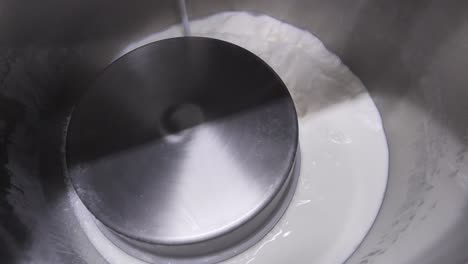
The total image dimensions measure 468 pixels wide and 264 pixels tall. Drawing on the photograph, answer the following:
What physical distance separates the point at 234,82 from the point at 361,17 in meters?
0.27

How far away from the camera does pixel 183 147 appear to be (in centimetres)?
74

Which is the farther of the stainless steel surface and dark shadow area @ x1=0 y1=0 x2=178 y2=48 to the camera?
dark shadow area @ x1=0 y1=0 x2=178 y2=48

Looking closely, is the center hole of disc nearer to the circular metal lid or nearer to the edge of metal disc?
the circular metal lid

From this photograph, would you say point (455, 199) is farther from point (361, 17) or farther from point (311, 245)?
point (361, 17)

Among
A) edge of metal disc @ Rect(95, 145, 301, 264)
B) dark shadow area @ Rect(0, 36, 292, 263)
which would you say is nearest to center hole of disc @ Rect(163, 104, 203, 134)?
dark shadow area @ Rect(0, 36, 292, 263)

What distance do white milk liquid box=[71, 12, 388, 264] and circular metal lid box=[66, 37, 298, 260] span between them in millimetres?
54

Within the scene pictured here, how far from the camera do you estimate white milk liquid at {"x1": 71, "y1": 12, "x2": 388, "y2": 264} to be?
0.74 meters

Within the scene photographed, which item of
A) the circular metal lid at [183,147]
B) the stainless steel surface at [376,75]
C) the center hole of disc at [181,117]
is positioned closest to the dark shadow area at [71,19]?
the stainless steel surface at [376,75]

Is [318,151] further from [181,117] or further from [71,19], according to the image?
[71,19]

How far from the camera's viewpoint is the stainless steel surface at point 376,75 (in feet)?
2.16

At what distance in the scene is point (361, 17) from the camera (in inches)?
33.9

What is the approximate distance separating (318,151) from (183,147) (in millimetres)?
238

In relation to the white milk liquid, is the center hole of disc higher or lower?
higher

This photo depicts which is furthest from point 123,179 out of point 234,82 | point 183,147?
point 234,82
